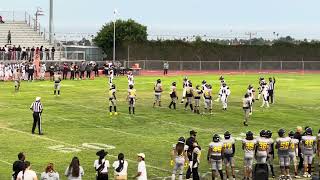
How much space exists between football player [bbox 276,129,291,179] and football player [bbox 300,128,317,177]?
77 cm

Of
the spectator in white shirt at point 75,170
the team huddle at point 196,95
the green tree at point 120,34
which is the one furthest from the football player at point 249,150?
the green tree at point 120,34

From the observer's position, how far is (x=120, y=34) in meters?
77.1

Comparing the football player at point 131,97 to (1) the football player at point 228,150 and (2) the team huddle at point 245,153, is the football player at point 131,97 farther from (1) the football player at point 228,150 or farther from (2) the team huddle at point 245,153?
(1) the football player at point 228,150

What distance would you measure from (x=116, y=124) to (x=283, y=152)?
11642 millimetres

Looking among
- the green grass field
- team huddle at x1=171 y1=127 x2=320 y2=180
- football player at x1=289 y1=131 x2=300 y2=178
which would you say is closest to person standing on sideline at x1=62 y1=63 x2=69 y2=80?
the green grass field

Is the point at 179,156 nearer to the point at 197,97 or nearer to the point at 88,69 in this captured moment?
the point at 197,97

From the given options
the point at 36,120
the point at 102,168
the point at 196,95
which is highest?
the point at 196,95

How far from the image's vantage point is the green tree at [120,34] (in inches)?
3004

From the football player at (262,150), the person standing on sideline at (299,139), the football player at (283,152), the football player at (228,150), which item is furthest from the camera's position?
the person standing on sideline at (299,139)

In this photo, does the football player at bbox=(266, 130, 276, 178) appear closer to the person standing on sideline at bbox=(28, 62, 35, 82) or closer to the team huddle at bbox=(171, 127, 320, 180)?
the team huddle at bbox=(171, 127, 320, 180)

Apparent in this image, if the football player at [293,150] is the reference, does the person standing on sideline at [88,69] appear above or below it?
above

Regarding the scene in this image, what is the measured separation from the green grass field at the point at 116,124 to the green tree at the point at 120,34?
3047 cm

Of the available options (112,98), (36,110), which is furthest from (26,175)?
(112,98)

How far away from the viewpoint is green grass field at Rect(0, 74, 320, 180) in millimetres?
22609
